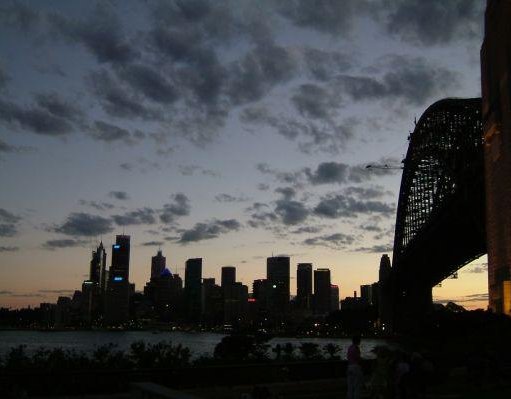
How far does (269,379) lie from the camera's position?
16938mm

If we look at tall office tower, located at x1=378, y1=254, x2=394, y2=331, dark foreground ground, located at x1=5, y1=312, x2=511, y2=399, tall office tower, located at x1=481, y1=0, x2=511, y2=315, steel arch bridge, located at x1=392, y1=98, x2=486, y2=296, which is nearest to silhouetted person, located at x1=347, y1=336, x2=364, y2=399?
dark foreground ground, located at x1=5, y1=312, x2=511, y2=399

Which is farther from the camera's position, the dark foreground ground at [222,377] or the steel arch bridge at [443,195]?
the steel arch bridge at [443,195]

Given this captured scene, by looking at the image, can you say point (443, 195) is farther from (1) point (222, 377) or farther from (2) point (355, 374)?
(2) point (355, 374)

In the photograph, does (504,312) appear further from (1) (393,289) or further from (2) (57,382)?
(1) (393,289)

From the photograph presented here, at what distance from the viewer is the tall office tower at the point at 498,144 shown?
39.0m

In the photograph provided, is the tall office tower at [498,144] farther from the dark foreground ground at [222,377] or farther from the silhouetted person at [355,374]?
the silhouetted person at [355,374]

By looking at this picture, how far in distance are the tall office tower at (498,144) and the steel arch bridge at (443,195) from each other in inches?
407

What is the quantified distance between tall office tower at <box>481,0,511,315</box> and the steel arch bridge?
1033 cm

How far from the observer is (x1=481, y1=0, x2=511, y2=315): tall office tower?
38969mm

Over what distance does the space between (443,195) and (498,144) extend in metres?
27.5

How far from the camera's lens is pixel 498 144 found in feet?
135

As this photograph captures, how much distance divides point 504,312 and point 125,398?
3041 cm

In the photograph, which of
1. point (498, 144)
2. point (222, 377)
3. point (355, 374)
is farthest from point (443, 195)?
point (355, 374)

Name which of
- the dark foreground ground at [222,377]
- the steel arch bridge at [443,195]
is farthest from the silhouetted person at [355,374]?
the steel arch bridge at [443,195]
